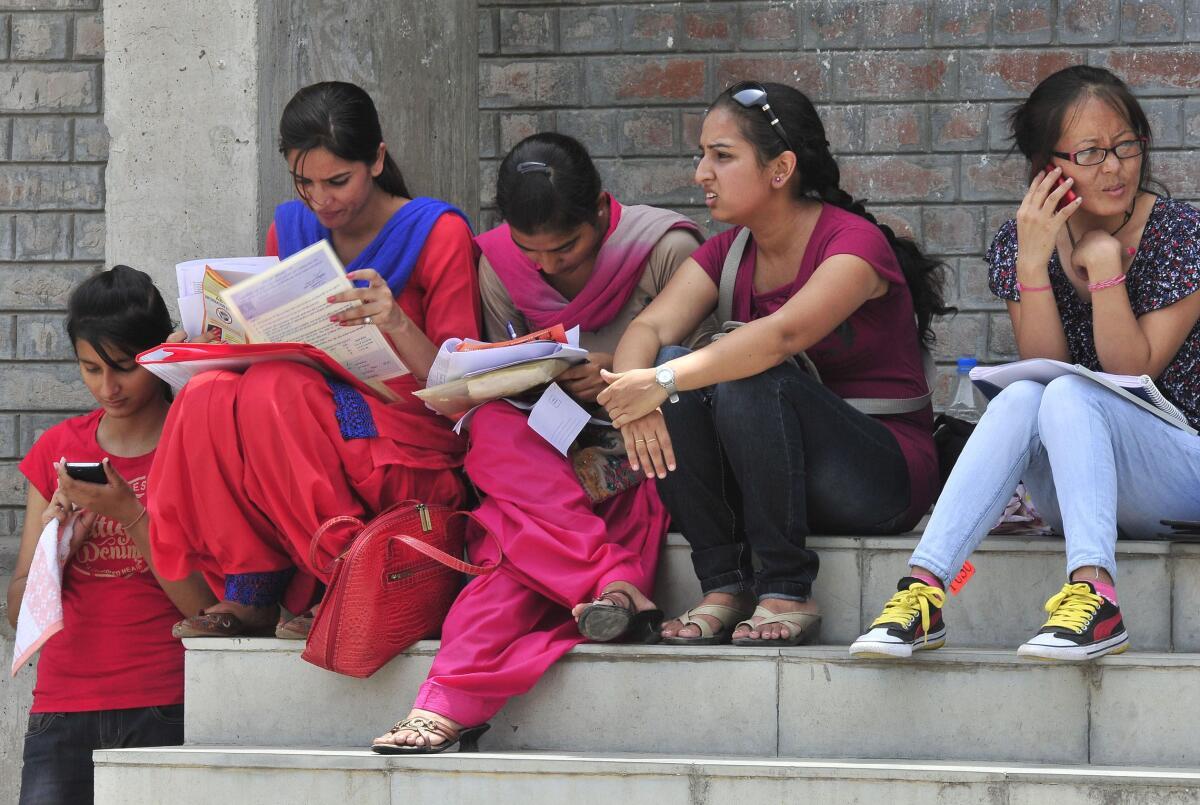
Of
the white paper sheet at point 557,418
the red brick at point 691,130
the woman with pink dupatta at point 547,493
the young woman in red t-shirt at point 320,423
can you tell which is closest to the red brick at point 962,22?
the red brick at point 691,130

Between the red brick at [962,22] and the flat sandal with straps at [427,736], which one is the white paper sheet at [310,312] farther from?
the red brick at [962,22]

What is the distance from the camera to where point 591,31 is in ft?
16.3

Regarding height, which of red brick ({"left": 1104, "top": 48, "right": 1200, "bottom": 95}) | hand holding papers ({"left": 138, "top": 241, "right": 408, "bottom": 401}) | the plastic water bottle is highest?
red brick ({"left": 1104, "top": 48, "right": 1200, "bottom": 95})

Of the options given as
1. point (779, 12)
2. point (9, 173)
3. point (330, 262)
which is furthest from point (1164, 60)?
point (9, 173)

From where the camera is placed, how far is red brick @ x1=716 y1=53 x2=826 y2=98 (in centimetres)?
486

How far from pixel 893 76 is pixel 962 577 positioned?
240 centimetres

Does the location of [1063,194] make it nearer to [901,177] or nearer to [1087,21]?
[901,177]

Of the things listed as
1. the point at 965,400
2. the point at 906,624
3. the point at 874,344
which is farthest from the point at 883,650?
the point at 965,400

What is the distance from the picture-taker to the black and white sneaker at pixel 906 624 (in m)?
2.75

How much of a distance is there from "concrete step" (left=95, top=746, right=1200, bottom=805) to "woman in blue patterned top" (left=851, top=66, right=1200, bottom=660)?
0.23 meters

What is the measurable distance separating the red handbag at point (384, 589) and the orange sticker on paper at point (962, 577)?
36.7 inches

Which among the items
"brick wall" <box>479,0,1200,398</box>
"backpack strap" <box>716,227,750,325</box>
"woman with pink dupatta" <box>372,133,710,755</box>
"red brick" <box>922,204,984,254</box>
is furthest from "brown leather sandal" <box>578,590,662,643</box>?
"red brick" <box>922,204,984,254</box>

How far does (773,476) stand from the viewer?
3008 millimetres

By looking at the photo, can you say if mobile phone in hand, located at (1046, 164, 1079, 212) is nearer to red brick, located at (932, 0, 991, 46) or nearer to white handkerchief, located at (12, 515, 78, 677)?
red brick, located at (932, 0, 991, 46)
